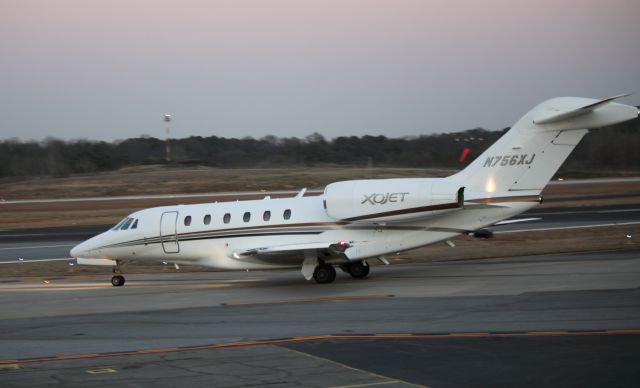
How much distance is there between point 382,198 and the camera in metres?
23.3

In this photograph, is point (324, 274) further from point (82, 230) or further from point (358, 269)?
point (82, 230)

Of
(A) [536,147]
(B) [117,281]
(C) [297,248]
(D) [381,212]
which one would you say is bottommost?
(B) [117,281]

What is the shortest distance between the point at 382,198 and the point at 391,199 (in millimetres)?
272

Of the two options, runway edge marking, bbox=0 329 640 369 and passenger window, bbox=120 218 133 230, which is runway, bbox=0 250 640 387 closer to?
runway edge marking, bbox=0 329 640 369

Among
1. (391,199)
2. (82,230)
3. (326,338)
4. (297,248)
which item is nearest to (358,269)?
(297,248)

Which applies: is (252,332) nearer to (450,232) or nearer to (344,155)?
(450,232)

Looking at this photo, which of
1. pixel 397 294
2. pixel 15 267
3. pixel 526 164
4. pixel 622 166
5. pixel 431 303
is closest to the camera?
pixel 431 303

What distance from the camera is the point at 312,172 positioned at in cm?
7262

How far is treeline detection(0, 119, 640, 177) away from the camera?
193 ft

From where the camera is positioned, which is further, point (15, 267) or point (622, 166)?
point (622, 166)

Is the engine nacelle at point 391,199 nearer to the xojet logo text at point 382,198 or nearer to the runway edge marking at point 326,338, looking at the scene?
the xojet logo text at point 382,198

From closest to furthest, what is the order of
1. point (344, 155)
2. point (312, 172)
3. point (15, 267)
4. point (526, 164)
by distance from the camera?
point (526, 164) → point (15, 267) → point (312, 172) → point (344, 155)

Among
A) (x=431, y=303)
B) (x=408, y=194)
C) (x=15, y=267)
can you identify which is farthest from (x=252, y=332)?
(x=15, y=267)

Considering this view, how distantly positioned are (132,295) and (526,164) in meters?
11.7
